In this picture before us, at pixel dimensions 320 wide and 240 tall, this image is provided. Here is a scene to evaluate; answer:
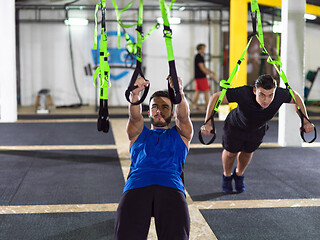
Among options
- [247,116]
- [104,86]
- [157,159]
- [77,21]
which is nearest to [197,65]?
[77,21]

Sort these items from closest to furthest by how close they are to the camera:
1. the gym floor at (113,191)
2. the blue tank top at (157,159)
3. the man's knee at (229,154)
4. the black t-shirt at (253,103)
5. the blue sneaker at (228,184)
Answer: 1. the blue tank top at (157,159)
2. the gym floor at (113,191)
3. the black t-shirt at (253,103)
4. the man's knee at (229,154)
5. the blue sneaker at (228,184)

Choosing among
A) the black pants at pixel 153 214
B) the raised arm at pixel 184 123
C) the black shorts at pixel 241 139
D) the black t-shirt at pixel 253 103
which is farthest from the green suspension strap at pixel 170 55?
the black shorts at pixel 241 139

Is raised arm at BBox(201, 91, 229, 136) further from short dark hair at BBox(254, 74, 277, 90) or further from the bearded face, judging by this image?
the bearded face

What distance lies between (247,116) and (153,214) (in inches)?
71.2

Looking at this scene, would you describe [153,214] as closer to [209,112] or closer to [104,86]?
[104,86]

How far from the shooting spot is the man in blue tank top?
87.5 inches

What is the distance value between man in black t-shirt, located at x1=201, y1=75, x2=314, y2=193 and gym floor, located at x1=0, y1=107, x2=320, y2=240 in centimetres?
31

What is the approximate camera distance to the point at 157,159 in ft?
8.07

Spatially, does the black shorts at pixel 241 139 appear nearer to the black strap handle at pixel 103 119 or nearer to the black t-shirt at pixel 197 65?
the black strap handle at pixel 103 119

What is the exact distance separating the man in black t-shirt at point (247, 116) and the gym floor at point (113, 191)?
12.1 inches

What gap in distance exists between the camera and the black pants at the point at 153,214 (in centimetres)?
220

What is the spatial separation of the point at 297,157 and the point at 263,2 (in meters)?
4.68

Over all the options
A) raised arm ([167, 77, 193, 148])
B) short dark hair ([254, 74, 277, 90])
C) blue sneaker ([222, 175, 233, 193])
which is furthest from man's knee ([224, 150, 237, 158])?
raised arm ([167, 77, 193, 148])

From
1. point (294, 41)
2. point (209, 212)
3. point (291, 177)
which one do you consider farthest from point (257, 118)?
point (294, 41)
